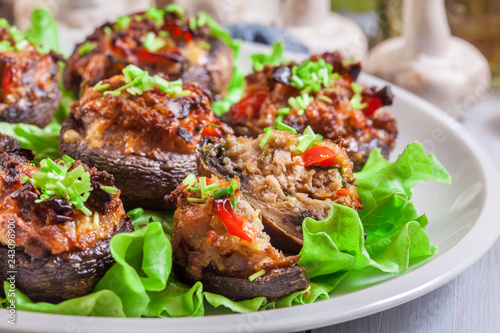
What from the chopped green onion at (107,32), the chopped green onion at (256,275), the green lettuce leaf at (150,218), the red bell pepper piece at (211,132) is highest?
the chopped green onion at (107,32)

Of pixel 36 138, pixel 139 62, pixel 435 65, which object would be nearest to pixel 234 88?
pixel 139 62

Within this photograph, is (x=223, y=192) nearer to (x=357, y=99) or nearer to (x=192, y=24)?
(x=357, y=99)

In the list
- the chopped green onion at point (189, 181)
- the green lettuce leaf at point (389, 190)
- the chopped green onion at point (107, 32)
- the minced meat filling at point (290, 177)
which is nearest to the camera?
the chopped green onion at point (189, 181)

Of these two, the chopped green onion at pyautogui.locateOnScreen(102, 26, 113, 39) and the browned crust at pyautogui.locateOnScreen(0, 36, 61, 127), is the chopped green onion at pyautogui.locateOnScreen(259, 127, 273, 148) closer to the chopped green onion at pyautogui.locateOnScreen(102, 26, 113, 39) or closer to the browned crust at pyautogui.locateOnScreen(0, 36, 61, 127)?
the browned crust at pyautogui.locateOnScreen(0, 36, 61, 127)

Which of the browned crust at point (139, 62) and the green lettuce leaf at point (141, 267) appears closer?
the green lettuce leaf at point (141, 267)

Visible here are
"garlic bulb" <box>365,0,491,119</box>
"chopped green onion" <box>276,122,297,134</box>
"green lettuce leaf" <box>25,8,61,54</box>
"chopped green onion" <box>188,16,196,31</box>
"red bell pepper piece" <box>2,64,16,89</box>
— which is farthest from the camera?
"garlic bulb" <box>365,0,491,119</box>

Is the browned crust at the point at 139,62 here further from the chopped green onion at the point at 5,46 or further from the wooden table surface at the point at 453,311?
the wooden table surface at the point at 453,311

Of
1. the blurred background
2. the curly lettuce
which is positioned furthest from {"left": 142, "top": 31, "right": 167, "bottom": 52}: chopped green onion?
the curly lettuce

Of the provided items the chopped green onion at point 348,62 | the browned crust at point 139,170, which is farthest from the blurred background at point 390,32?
the browned crust at point 139,170
